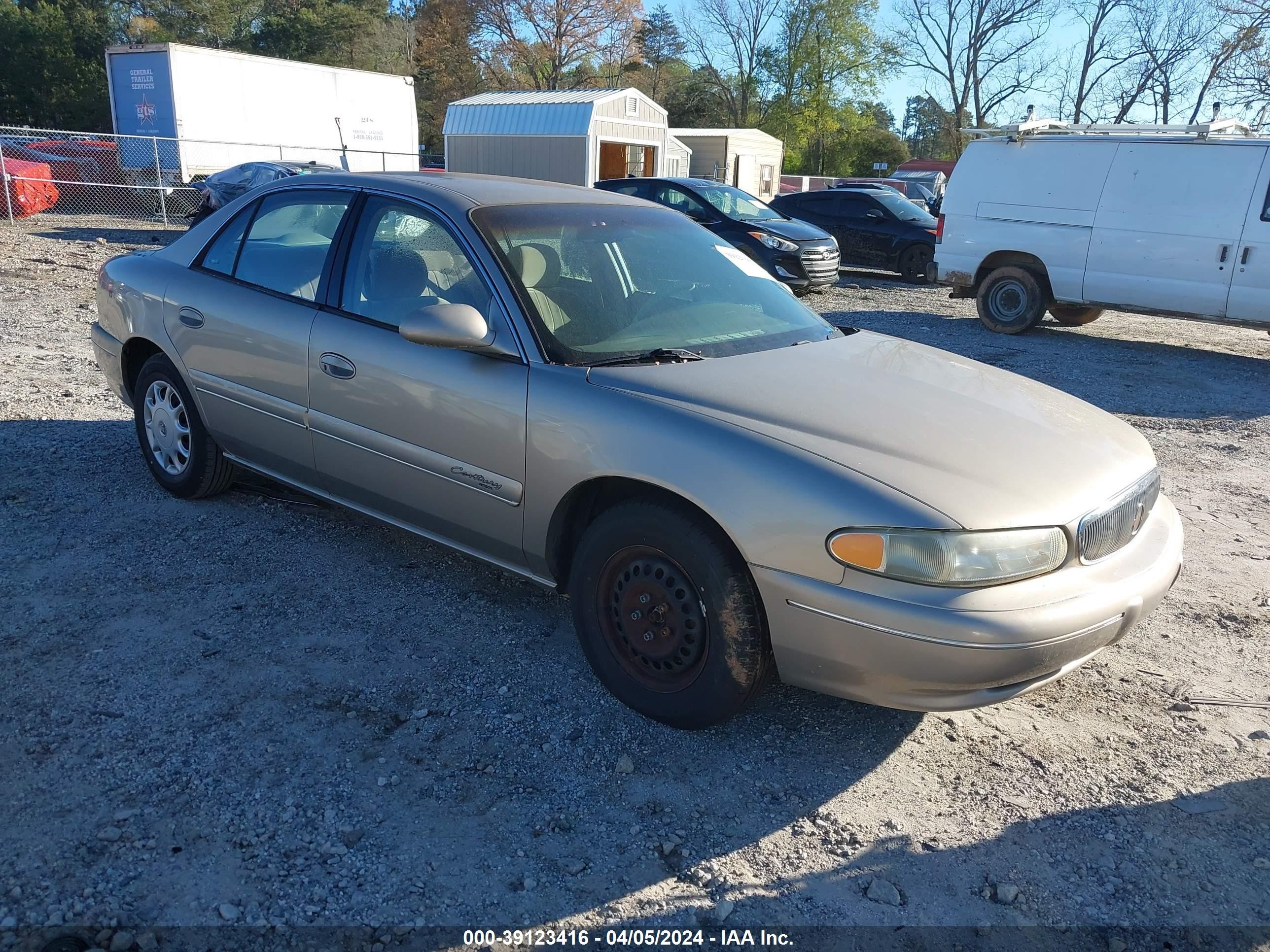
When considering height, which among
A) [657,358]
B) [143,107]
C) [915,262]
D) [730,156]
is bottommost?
[915,262]

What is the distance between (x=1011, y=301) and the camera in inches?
445

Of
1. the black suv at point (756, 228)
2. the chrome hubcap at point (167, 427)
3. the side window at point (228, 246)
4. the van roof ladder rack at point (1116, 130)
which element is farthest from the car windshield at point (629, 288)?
the black suv at point (756, 228)

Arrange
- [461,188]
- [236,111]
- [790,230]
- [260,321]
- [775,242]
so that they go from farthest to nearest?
[236,111] < [790,230] < [775,242] < [260,321] < [461,188]

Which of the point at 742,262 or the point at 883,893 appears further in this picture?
the point at 742,262

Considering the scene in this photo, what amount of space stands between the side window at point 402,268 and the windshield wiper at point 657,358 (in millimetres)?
514

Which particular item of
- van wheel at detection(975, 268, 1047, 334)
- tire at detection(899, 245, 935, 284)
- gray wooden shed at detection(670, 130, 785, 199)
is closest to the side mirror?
van wheel at detection(975, 268, 1047, 334)

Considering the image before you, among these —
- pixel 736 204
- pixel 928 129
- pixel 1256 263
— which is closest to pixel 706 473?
pixel 1256 263

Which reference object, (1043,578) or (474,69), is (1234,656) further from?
(474,69)

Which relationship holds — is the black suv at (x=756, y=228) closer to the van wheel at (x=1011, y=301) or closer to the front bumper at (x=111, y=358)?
the van wheel at (x=1011, y=301)

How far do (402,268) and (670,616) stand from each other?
1.77 meters

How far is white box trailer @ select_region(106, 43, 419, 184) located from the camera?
21.4 metres

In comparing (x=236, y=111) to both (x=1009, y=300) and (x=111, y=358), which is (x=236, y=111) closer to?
(x=1009, y=300)

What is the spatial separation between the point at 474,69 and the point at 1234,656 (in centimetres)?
5343

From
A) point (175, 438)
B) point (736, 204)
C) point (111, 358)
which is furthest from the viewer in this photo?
point (736, 204)
